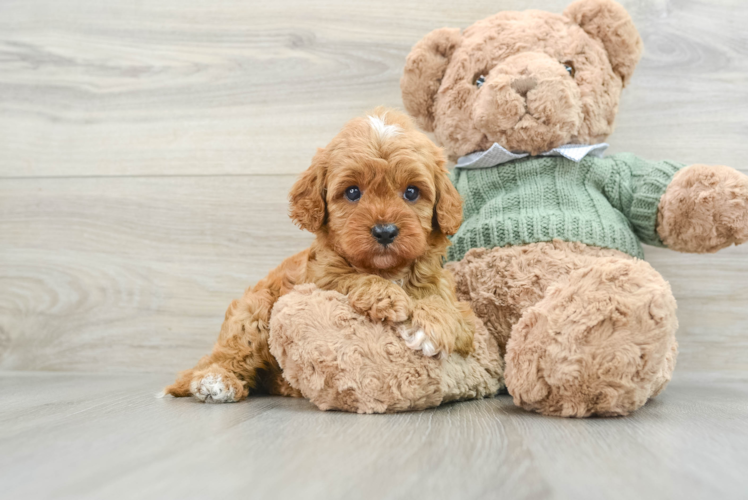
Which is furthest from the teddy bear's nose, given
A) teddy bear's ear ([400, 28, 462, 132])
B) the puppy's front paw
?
the puppy's front paw

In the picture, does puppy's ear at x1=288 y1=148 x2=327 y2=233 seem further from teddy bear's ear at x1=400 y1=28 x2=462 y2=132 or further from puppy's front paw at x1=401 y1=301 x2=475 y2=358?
teddy bear's ear at x1=400 y1=28 x2=462 y2=132

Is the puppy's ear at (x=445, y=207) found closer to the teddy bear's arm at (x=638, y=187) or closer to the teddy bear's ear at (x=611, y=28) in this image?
the teddy bear's arm at (x=638, y=187)

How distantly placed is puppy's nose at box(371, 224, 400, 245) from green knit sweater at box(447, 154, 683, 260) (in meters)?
0.30

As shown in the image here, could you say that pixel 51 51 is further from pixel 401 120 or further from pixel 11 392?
pixel 401 120

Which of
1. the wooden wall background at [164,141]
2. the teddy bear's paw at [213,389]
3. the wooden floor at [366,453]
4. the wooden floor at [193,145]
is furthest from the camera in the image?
the wooden wall background at [164,141]

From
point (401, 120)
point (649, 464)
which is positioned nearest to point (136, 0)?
point (401, 120)

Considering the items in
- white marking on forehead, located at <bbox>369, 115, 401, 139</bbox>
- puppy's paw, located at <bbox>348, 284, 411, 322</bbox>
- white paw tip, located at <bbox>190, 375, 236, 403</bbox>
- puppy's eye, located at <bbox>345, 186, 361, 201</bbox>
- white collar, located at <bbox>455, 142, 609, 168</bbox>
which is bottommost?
white paw tip, located at <bbox>190, 375, 236, 403</bbox>

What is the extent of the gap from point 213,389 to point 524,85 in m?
0.84

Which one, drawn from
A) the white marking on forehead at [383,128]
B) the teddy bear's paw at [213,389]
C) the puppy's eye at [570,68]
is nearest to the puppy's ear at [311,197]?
the white marking on forehead at [383,128]

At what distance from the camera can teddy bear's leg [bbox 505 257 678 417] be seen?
35.0 inches

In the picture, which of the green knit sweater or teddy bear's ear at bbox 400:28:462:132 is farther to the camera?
teddy bear's ear at bbox 400:28:462:132

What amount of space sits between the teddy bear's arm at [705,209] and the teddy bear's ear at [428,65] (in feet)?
1.76

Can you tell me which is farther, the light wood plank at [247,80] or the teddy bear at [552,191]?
the light wood plank at [247,80]

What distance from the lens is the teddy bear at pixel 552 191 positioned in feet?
3.10
